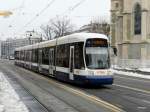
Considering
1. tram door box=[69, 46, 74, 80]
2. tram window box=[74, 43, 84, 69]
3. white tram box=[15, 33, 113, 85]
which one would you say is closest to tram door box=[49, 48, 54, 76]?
white tram box=[15, 33, 113, 85]

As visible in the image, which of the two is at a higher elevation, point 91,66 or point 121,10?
point 121,10

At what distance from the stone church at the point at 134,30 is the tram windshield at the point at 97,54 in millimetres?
41233

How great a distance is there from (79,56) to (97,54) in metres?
1.09

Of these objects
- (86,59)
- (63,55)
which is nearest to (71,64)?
(86,59)

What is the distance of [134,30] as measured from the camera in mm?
77000

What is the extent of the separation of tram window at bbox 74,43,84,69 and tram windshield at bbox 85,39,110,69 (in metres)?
0.36

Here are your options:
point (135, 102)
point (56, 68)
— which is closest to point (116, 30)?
point (56, 68)

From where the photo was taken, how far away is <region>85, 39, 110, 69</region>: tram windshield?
1024 inches

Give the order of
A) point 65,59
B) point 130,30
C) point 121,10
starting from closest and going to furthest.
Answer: point 65,59, point 130,30, point 121,10

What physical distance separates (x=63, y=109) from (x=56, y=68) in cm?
1659

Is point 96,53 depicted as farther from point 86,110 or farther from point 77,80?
point 86,110

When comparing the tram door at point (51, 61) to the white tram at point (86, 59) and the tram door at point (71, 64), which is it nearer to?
the white tram at point (86, 59)

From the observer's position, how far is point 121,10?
8350 centimetres

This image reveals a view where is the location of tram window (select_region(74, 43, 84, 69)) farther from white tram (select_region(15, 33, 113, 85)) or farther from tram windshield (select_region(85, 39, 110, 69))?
tram windshield (select_region(85, 39, 110, 69))
